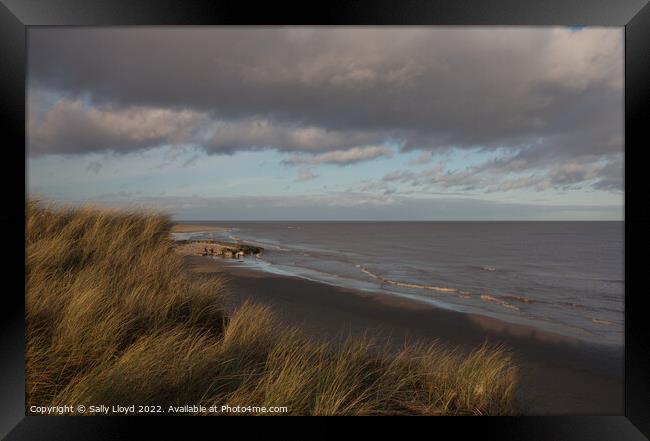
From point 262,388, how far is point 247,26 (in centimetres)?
275

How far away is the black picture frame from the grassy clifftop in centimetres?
23

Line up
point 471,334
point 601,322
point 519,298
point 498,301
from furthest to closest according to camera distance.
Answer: point 519,298 → point 498,301 → point 601,322 → point 471,334

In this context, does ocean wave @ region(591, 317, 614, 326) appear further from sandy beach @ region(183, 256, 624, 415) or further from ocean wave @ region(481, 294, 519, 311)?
sandy beach @ region(183, 256, 624, 415)

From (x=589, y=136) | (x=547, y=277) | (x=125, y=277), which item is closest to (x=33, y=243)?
(x=125, y=277)

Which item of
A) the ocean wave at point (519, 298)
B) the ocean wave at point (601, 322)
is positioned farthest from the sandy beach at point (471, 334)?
the ocean wave at point (519, 298)

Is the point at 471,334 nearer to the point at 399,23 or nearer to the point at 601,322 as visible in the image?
the point at 601,322

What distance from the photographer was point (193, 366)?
2.68 metres

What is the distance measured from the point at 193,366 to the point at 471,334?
15.5 ft

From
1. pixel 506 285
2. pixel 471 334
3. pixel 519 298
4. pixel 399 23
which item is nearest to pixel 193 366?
pixel 399 23

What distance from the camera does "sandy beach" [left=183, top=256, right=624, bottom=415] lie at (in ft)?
13.3

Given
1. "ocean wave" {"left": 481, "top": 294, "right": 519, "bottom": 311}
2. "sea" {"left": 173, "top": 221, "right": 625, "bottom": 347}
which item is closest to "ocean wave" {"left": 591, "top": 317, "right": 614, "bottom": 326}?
"sea" {"left": 173, "top": 221, "right": 625, "bottom": 347}

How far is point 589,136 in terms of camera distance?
484 inches

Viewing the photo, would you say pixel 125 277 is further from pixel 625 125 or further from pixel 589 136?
pixel 589 136

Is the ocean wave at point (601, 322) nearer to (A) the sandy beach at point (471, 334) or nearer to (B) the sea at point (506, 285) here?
(B) the sea at point (506, 285)
